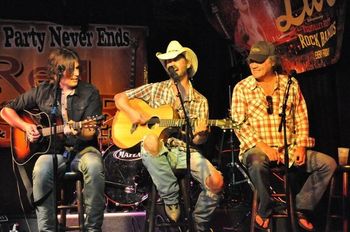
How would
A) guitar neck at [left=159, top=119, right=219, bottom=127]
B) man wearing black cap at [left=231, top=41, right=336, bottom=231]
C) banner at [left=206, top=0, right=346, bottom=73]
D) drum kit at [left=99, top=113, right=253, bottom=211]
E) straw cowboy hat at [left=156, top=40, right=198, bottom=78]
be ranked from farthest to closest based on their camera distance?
drum kit at [left=99, top=113, right=253, bottom=211]
banner at [left=206, top=0, right=346, bottom=73]
straw cowboy hat at [left=156, top=40, right=198, bottom=78]
guitar neck at [left=159, top=119, right=219, bottom=127]
man wearing black cap at [left=231, top=41, right=336, bottom=231]

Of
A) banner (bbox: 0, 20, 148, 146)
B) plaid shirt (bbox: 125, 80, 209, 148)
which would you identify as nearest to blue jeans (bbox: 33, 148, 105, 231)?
plaid shirt (bbox: 125, 80, 209, 148)

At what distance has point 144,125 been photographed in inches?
197

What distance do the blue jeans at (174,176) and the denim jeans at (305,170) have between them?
381 mm

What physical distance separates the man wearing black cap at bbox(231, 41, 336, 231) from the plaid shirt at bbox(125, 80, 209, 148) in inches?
12.6

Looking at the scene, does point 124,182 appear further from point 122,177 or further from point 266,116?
point 266,116

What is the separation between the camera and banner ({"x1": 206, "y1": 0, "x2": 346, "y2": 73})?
5.44 metres

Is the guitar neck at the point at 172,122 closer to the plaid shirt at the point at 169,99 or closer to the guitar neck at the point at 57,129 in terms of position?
the plaid shirt at the point at 169,99

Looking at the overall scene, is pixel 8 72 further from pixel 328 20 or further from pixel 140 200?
pixel 328 20

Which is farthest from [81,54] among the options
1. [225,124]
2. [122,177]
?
[225,124]

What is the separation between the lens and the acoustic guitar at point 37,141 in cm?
470

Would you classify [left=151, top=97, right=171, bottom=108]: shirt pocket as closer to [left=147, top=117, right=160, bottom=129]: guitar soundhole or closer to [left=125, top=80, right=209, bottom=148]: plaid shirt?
[left=125, top=80, right=209, bottom=148]: plaid shirt

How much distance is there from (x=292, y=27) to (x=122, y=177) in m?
2.66

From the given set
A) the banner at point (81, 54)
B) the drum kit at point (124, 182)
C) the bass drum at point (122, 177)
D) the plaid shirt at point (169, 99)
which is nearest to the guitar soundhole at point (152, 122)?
the plaid shirt at point (169, 99)

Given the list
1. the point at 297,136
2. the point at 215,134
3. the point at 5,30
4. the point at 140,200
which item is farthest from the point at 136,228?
the point at 5,30
